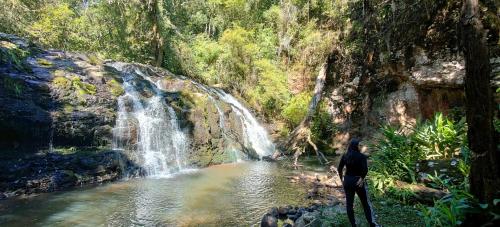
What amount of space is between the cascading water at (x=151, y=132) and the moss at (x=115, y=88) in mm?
202

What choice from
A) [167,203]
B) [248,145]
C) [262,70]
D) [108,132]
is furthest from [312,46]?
[167,203]

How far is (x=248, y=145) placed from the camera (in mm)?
18516

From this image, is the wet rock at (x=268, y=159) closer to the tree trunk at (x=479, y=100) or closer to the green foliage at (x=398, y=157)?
the green foliage at (x=398, y=157)

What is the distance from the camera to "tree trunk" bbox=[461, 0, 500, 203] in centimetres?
400

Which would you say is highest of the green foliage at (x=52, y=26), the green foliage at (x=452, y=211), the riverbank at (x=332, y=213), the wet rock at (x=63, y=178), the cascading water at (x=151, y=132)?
the green foliage at (x=52, y=26)

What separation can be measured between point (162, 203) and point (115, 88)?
730 cm

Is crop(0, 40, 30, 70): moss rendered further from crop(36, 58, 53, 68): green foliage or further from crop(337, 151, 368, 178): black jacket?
crop(337, 151, 368, 178): black jacket

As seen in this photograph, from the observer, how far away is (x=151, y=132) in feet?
48.0

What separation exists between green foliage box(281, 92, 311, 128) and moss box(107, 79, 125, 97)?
33.2ft

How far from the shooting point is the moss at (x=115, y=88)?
14719 mm

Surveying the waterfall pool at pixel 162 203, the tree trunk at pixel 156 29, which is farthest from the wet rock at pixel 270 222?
the tree trunk at pixel 156 29

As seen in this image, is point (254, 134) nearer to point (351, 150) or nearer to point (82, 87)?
point (82, 87)

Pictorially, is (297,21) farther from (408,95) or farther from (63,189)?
(63,189)

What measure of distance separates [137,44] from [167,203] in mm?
17355
